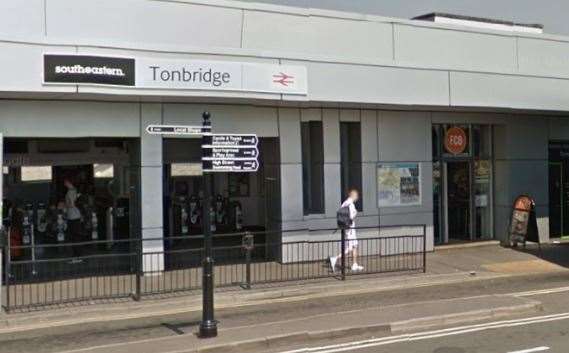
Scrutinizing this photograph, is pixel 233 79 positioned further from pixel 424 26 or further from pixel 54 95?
pixel 424 26

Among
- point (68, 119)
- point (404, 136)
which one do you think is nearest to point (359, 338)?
point (68, 119)

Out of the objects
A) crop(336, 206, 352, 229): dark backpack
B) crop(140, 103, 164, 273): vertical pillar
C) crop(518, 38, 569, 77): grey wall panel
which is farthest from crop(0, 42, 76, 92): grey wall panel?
crop(518, 38, 569, 77): grey wall panel

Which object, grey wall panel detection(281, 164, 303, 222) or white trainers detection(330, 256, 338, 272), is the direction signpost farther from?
grey wall panel detection(281, 164, 303, 222)

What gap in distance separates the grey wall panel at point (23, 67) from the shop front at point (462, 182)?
33.9 ft

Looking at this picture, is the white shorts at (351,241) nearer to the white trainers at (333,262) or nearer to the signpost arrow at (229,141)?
the white trainers at (333,262)

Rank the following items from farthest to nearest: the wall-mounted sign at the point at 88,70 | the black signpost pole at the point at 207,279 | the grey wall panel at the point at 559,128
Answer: the grey wall panel at the point at 559,128
the wall-mounted sign at the point at 88,70
the black signpost pole at the point at 207,279

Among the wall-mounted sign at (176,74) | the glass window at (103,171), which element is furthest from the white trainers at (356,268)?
the glass window at (103,171)

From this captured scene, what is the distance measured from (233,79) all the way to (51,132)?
350 centimetres

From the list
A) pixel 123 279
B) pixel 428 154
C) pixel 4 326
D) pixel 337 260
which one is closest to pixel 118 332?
pixel 4 326

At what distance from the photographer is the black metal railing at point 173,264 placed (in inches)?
485

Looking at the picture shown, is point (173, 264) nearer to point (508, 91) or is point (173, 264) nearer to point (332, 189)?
point (332, 189)

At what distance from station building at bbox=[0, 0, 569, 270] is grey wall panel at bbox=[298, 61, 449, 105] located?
0.10ft

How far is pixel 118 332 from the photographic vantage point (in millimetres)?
10266

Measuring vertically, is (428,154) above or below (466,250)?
above
